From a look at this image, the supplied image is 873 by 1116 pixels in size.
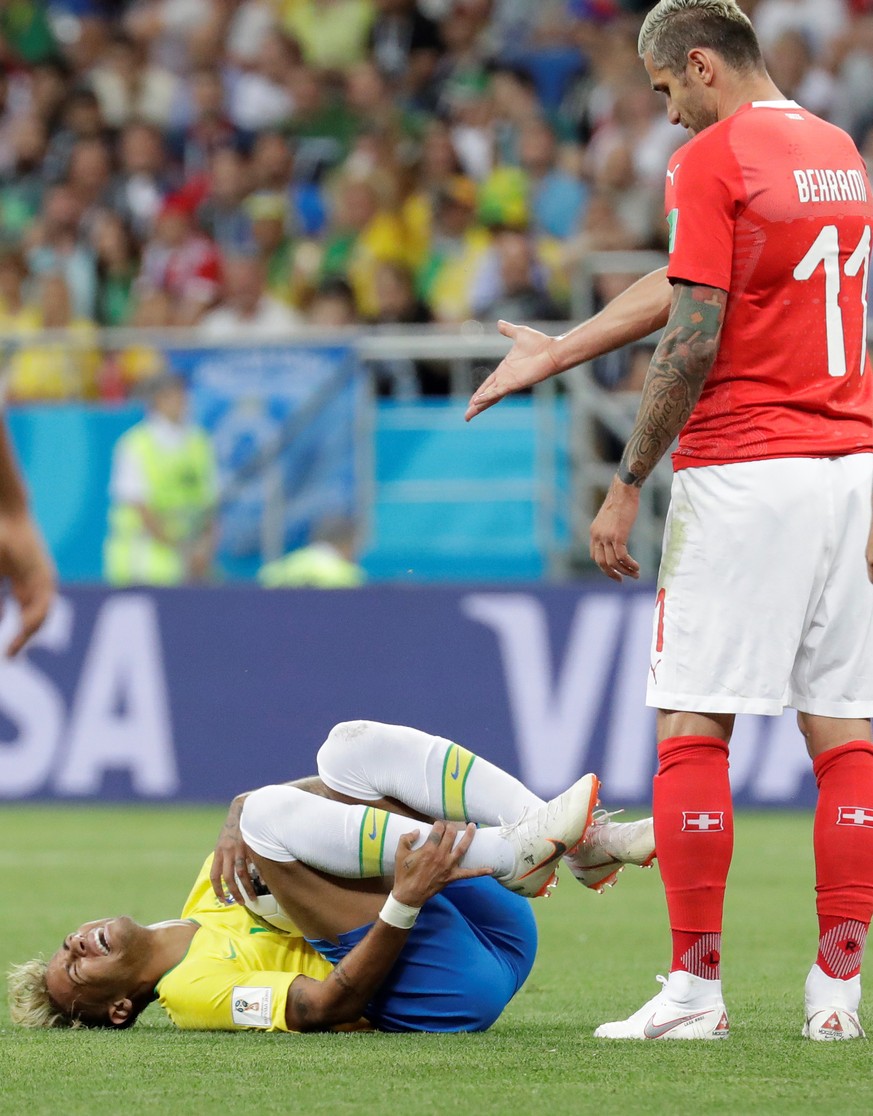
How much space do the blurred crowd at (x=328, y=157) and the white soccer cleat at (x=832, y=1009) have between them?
748cm

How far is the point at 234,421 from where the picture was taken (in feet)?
38.7

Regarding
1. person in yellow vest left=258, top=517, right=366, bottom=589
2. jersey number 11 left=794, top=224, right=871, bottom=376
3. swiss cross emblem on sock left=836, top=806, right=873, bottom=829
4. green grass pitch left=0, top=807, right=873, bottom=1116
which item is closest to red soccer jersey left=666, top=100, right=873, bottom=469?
jersey number 11 left=794, top=224, right=871, bottom=376

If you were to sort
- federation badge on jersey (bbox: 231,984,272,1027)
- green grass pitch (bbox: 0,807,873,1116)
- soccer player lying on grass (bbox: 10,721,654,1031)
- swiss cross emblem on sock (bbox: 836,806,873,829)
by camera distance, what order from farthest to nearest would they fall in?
federation badge on jersey (bbox: 231,984,272,1027)
soccer player lying on grass (bbox: 10,721,654,1031)
swiss cross emblem on sock (bbox: 836,806,873,829)
green grass pitch (bbox: 0,807,873,1116)

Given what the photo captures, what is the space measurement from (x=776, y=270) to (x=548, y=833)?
139 centimetres

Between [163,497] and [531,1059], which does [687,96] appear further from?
[163,497]

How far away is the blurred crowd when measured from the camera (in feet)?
41.4

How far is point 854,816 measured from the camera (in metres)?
4.43

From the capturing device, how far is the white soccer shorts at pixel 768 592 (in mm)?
4359

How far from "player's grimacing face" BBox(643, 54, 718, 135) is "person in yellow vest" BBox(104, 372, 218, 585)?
24.1ft

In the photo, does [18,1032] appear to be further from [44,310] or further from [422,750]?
[44,310]

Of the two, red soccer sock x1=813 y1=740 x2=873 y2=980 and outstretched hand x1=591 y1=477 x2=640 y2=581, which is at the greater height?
outstretched hand x1=591 y1=477 x2=640 y2=581

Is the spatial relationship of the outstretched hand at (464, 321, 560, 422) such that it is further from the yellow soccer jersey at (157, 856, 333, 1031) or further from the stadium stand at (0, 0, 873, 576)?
the stadium stand at (0, 0, 873, 576)

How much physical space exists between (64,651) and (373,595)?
179cm

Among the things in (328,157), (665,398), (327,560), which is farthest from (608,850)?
(328,157)
